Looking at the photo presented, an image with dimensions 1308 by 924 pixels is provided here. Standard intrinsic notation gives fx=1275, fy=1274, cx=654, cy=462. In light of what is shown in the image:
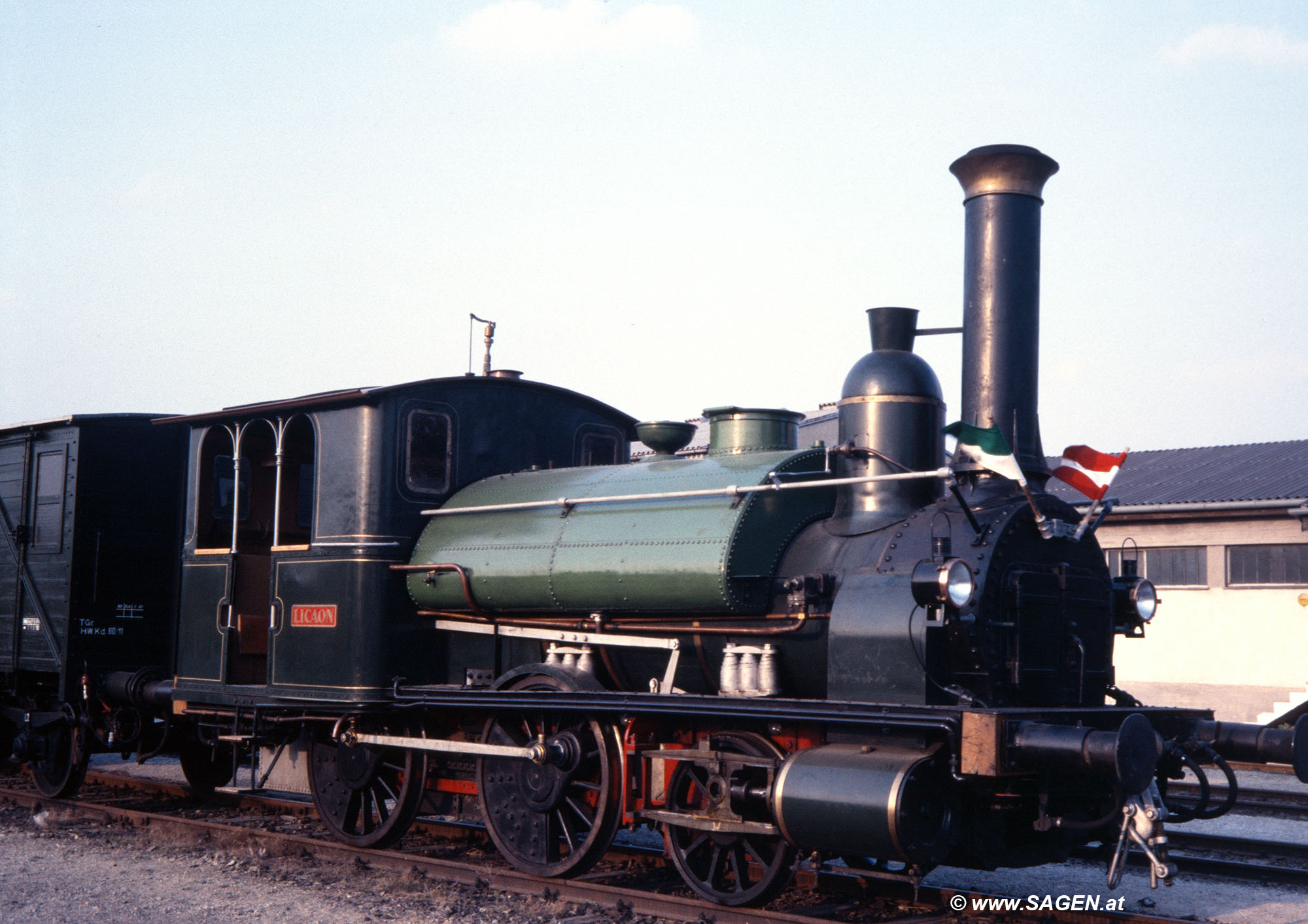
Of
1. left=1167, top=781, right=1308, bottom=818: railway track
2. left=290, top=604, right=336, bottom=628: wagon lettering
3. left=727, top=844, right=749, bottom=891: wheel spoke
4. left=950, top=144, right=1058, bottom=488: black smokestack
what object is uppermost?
left=950, top=144, right=1058, bottom=488: black smokestack

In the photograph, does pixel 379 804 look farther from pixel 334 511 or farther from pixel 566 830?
pixel 334 511

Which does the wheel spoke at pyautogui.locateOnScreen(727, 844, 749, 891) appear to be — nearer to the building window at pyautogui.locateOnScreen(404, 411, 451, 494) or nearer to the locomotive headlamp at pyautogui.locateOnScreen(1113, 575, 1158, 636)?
the locomotive headlamp at pyautogui.locateOnScreen(1113, 575, 1158, 636)

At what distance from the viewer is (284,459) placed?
9633 millimetres

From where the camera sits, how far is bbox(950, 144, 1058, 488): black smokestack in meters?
6.98

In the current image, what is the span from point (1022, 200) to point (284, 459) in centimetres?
565

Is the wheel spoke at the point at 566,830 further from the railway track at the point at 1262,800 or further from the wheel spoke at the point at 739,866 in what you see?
the railway track at the point at 1262,800

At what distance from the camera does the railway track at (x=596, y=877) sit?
6.72 meters

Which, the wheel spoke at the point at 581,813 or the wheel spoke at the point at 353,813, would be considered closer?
the wheel spoke at the point at 581,813

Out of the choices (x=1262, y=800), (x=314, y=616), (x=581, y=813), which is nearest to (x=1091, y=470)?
(x=581, y=813)


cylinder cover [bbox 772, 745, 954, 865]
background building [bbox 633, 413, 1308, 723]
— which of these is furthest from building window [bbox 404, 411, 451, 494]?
background building [bbox 633, 413, 1308, 723]

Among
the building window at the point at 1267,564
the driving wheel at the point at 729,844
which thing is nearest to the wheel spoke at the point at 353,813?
the driving wheel at the point at 729,844

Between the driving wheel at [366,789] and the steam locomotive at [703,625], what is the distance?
3cm

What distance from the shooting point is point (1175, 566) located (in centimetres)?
1952

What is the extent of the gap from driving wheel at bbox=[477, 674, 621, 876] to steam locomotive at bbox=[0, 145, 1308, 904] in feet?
0.07
